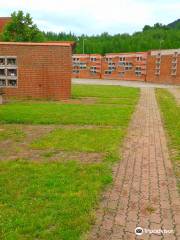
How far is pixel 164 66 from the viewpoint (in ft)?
158

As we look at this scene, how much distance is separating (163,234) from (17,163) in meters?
3.53

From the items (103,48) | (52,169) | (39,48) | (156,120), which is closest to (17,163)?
(52,169)

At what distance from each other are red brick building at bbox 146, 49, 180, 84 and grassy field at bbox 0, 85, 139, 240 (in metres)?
33.5

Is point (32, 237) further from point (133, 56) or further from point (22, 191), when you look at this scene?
point (133, 56)

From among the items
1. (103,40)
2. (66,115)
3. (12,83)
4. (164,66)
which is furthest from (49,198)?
(103,40)

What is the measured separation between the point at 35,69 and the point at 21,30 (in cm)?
1004

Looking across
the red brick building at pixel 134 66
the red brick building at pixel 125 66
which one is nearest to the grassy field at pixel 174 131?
the red brick building at pixel 134 66

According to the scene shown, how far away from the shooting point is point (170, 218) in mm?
A: 5098

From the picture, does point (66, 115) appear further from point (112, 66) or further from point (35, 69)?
point (112, 66)

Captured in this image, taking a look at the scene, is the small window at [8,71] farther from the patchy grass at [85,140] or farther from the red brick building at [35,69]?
the patchy grass at [85,140]

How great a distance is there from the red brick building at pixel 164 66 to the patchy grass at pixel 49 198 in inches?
1564

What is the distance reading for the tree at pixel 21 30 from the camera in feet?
96.2

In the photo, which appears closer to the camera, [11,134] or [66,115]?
[11,134]

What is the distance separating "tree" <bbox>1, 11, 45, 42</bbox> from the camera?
29.3m
